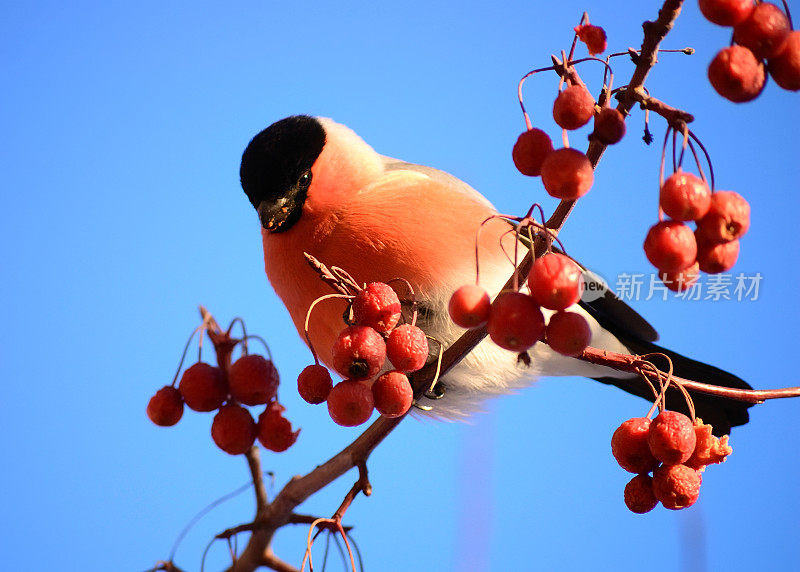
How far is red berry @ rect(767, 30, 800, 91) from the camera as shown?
696 millimetres

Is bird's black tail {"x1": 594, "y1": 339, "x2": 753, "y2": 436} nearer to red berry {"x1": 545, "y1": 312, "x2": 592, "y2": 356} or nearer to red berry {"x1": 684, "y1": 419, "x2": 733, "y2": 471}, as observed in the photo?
red berry {"x1": 684, "y1": 419, "x2": 733, "y2": 471}

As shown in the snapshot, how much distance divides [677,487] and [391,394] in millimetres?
335

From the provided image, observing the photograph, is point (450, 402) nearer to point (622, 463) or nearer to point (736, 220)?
point (622, 463)

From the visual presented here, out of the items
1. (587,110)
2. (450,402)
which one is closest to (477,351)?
(450,402)

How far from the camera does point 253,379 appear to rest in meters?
1.00

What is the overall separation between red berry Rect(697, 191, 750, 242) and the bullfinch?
0.78 meters

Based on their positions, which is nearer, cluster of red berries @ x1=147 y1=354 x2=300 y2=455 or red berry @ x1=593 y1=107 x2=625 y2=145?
red berry @ x1=593 y1=107 x2=625 y2=145

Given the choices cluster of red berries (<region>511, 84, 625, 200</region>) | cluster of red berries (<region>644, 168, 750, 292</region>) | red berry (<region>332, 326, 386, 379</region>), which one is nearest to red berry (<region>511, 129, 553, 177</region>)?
cluster of red berries (<region>511, 84, 625, 200</region>)

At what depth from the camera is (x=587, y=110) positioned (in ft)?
2.52

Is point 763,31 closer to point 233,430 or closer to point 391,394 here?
point 391,394

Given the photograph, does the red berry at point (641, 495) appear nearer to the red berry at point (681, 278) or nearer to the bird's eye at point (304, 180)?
the red berry at point (681, 278)

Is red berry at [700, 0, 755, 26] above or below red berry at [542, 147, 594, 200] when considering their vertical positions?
above

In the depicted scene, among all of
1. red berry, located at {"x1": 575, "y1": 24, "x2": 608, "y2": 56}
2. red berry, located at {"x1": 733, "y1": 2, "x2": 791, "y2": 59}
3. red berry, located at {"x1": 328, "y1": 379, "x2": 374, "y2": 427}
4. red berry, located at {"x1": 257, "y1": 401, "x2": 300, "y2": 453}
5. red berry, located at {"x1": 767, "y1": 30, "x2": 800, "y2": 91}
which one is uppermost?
red berry, located at {"x1": 575, "y1": 24, "x2": 608, "y2": 56}

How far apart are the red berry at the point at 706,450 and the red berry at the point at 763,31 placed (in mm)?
448
